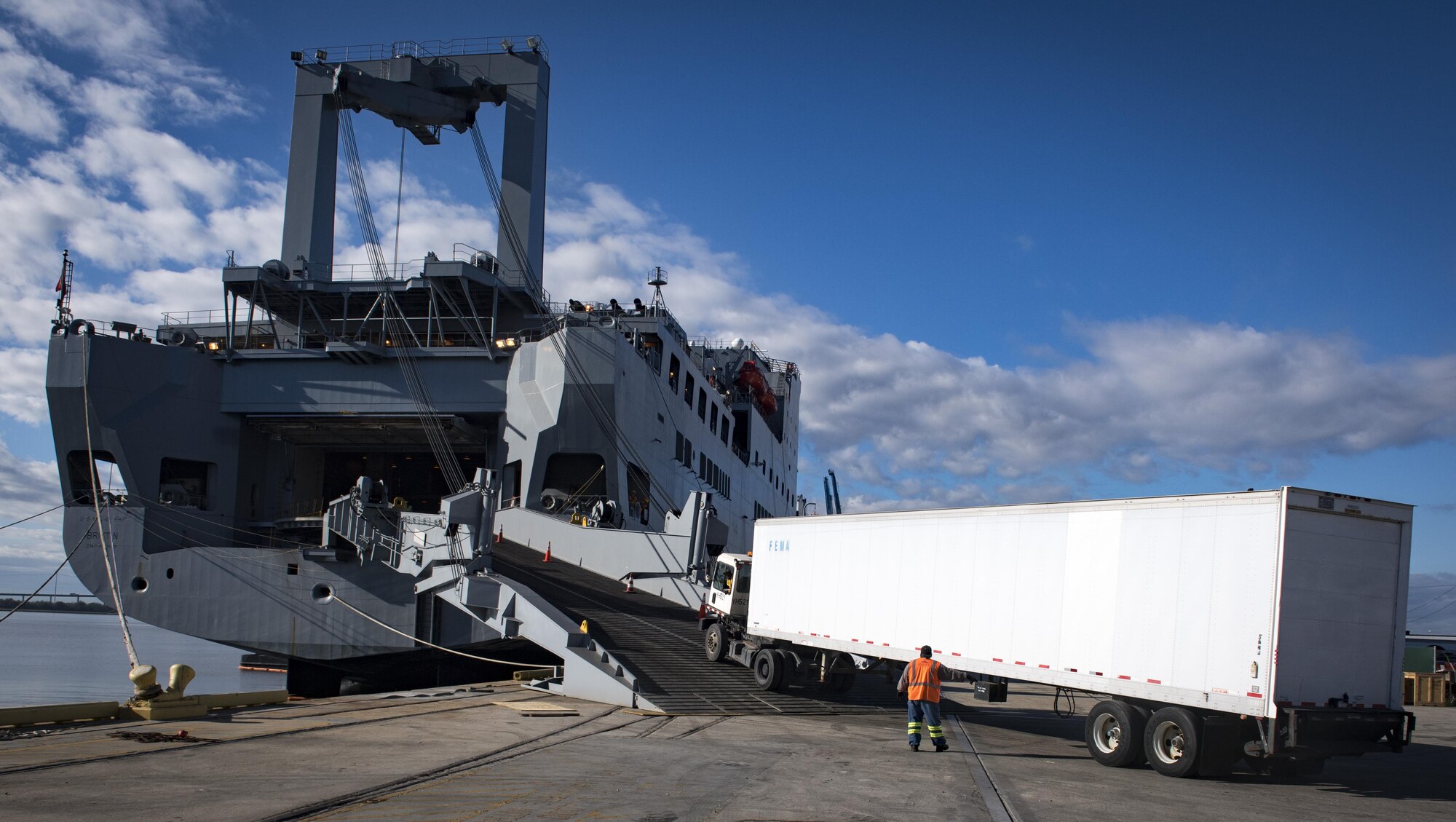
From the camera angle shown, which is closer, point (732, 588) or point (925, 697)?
point (925, 697)

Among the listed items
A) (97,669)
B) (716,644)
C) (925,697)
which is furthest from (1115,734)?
(97,669)

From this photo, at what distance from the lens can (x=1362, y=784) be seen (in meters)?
13.8

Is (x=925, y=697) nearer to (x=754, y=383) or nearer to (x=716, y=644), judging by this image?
(x=716, y=644)

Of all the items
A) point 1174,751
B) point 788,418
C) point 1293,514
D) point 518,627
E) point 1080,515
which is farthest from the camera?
point 788,418

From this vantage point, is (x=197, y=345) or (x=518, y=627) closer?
(x=518, y=627)

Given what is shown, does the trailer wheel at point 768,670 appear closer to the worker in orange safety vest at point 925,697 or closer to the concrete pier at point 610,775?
the concrete pier at point 610,775

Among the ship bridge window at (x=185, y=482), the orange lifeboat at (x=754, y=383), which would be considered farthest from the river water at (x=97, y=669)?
the orange lifeboat at (x=754, y=383)

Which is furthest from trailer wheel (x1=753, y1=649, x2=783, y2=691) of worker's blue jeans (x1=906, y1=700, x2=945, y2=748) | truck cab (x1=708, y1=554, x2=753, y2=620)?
worker's blue jeans (x1=906, y1=700, x2=945, y2=748)

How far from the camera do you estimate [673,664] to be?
854 inches

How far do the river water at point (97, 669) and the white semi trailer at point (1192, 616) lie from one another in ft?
44.9

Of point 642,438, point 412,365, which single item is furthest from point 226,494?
point 642,438

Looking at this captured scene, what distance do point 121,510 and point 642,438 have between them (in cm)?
1753

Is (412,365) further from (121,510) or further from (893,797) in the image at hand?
(893,797)

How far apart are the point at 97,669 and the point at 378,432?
140ft
